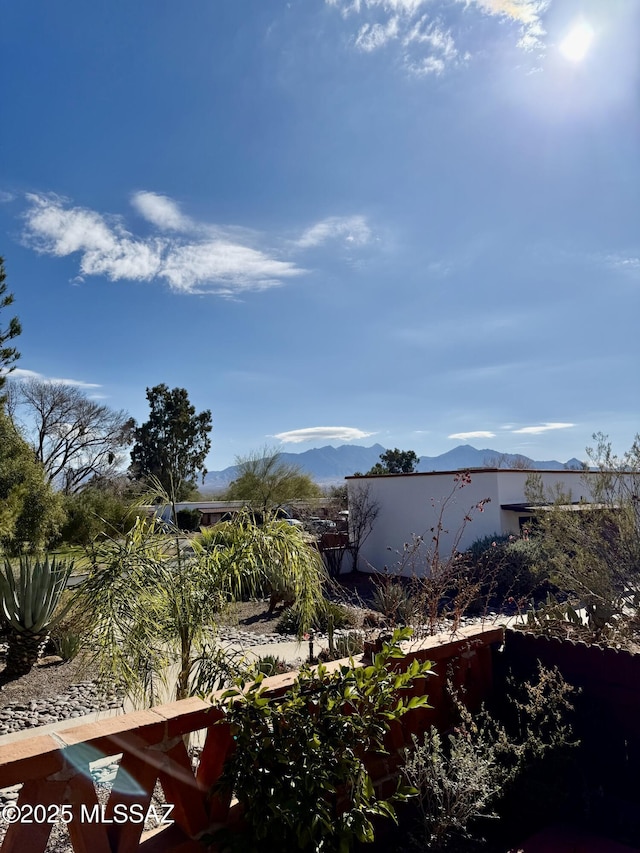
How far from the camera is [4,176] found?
834 cm

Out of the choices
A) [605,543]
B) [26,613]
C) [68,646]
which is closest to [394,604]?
[605,543]

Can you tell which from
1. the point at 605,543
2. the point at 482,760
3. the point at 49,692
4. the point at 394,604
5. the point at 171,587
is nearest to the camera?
the point at 482,760

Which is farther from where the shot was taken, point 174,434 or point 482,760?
point 174,434

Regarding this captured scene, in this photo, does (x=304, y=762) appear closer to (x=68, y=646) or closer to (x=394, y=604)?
(x=394, y=604)

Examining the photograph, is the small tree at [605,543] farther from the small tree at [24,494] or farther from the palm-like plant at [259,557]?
the small tree at [24,494]

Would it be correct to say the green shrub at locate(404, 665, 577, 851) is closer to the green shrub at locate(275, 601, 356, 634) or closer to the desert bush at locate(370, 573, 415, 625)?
the desert bush at locate(370, 573, 415, 625)

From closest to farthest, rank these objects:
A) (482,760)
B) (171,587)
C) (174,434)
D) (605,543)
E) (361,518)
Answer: (482,760)
(171,587)
(605,543)
(361,518)
(174,434)

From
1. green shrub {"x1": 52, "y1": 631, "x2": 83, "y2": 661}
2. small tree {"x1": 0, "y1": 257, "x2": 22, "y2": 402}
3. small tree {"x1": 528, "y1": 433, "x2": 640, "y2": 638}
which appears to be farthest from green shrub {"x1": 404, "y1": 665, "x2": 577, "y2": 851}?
small tree {"x1": 0, "y1": 257, "x2": 22, "y2": 402}

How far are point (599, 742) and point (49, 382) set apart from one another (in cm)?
3475

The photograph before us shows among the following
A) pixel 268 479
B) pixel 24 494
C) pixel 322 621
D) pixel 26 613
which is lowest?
pixel 322 621

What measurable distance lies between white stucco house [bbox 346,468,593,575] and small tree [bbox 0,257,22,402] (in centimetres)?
1112

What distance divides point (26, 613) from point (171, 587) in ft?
12.8

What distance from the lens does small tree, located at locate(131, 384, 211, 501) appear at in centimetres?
3594

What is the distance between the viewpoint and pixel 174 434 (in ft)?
120
